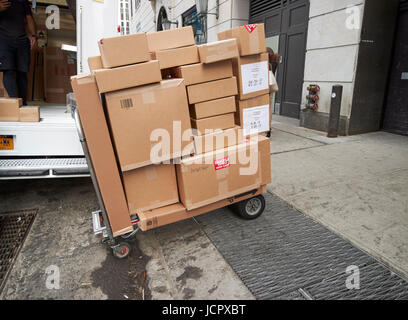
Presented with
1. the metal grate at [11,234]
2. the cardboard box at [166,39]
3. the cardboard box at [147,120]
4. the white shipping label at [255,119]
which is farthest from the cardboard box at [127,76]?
the metal grate at [11,234]

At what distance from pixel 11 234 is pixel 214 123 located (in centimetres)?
217

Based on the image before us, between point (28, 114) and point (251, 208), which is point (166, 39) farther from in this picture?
point (251, 208)

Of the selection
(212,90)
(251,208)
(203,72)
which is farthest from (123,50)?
(251,208)

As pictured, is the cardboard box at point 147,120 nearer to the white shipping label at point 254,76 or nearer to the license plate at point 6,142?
the white shipping label at point 254,76

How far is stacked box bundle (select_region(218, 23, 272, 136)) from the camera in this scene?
260cm

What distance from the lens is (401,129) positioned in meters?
5.94

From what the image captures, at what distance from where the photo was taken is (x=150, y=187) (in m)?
2.43

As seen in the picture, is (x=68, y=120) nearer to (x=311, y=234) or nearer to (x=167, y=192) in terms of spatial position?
(x=167, y=192)

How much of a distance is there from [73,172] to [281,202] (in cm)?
223

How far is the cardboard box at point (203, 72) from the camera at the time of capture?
2420 millimetres

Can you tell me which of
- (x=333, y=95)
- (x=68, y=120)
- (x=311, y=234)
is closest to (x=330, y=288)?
(x=311, y=234)

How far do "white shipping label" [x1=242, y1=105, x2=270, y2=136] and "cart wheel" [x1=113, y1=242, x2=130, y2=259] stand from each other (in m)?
1.48

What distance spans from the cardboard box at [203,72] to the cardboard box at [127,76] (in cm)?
31

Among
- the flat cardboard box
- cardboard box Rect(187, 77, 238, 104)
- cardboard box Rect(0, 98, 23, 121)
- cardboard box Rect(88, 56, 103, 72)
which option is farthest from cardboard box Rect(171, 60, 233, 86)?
cardboard box Rect(0, 98, 23, 121)
